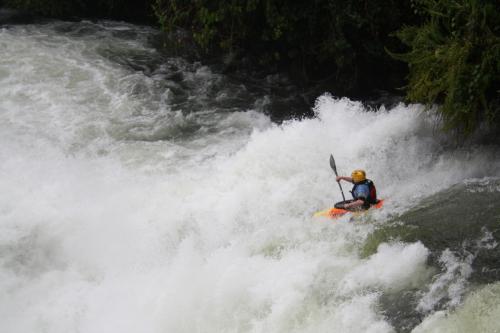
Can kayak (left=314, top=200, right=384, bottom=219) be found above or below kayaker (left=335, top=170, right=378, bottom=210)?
below

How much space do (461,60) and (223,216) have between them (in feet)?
9.85

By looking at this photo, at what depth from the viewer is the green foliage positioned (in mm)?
5520

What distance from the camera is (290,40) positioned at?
351 inches

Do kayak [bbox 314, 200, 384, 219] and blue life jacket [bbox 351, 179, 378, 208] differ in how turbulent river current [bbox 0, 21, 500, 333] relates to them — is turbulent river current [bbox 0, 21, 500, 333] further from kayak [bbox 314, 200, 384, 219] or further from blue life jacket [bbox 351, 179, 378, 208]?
blue life jacket [bbox 351, 179, 378, 208]

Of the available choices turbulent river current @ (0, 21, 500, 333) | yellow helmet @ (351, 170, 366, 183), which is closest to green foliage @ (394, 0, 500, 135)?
turbulent river current @ (0, 21, 500, 333)

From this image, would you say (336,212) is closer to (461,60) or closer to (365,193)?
(365,193)

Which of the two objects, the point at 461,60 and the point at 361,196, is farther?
the point at 361,196

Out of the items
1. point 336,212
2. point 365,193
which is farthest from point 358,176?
point 336,212

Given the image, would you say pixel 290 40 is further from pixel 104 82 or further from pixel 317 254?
pixel 317 254

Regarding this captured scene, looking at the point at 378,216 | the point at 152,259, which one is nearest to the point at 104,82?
the point at 152,259

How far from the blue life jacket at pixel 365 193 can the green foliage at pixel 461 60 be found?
1.13 m

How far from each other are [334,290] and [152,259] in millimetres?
2195

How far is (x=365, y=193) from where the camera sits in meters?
5.99

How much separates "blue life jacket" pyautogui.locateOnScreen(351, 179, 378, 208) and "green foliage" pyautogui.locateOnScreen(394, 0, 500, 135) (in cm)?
113
